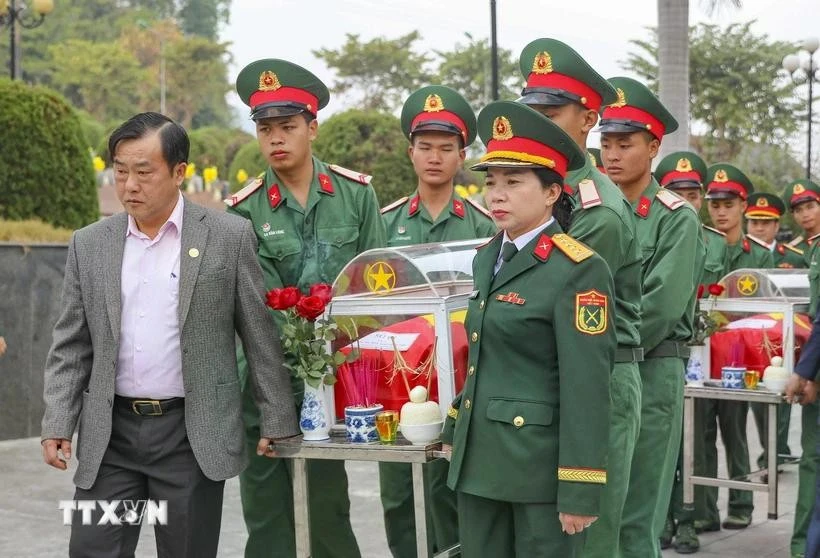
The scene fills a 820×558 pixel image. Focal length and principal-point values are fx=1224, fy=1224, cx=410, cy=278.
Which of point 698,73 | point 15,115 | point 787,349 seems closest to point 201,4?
point 698,73

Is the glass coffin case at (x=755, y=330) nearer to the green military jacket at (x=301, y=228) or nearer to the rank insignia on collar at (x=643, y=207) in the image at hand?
the rank insignia on collar at (x=643, y=207)

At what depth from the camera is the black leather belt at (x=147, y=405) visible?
12.8 ft

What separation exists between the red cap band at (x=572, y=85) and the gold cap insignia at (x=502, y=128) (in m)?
0.66

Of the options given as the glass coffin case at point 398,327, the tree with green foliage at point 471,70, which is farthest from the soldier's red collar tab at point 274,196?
the tree with green foliage at point 471,70

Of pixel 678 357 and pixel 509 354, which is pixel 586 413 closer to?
pixel 509 354

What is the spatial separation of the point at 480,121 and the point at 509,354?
783mm

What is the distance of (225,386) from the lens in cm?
403

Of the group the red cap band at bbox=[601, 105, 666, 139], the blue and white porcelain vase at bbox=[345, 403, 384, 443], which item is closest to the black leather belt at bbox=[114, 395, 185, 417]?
the blue and white porcelain vase at bbox=[345, 403, 384, 443]

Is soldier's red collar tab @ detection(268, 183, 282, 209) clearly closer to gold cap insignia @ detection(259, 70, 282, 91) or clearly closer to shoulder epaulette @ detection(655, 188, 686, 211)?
gold cap insignia @ detection(259, 70, 282, 91)

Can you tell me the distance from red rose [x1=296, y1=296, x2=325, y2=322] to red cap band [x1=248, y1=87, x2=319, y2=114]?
1.08 metres

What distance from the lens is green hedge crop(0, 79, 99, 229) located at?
10.1 metres

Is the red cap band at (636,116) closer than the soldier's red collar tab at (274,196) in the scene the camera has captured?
No

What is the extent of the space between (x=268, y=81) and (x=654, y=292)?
1765 mm

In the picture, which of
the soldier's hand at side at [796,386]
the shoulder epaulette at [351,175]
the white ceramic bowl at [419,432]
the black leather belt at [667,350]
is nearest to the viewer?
the white ceramic bowl at [419,432]
